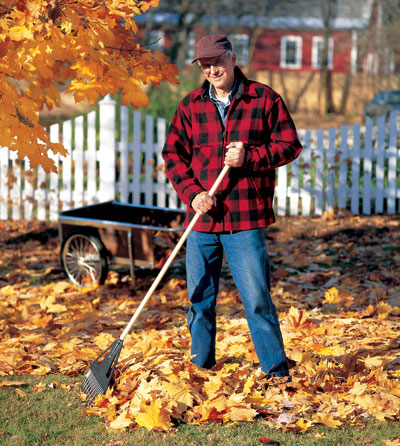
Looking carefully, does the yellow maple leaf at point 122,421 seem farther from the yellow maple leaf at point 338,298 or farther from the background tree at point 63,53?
the yellow maple leaf at point 338,298

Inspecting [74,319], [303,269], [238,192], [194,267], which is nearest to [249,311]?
[194,267]

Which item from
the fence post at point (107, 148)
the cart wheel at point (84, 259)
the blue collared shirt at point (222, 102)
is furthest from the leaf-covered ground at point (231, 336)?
the blue collared shirt at point (222, 102)

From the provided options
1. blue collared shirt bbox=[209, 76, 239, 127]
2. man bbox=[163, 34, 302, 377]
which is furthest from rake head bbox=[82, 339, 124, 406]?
blue collared shirt bbox=[209, 76, 239, 127]

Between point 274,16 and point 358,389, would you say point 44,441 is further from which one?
point 274,16

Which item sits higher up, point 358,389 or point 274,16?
point 274,16

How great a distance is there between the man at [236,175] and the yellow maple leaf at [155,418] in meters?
0.70

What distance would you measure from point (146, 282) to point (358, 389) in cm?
328

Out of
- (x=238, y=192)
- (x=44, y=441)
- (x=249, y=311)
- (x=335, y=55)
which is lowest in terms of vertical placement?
(x=44, y=441)

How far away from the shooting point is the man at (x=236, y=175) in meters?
3.96

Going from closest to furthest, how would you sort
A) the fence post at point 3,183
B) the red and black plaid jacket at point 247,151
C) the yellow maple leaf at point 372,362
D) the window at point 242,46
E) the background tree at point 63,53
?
the red and black plaid jacket at point 247,151 → the background tree at point 63,53 → the yellow maple leaf at point 372,362 → the fence post at point 3,183 → the window at point 242,46

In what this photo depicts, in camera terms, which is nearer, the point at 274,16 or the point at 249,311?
the point at 249,311

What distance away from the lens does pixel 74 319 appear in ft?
19.6

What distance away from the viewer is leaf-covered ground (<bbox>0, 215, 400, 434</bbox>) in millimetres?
3963

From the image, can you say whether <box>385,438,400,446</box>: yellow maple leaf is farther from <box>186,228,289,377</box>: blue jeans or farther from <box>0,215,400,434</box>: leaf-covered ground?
<box>186,228,289,377</box>: blue jeans
